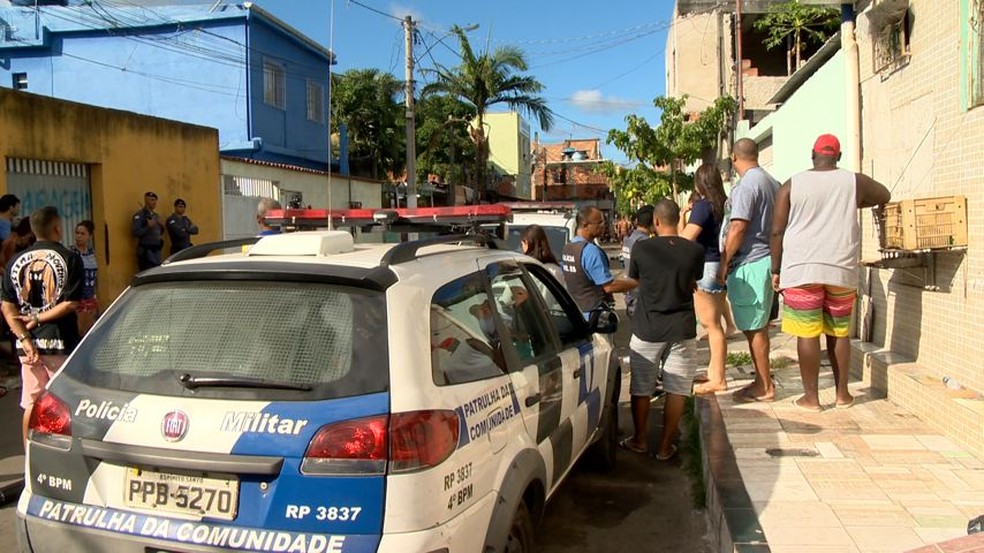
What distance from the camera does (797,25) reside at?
18.6 metres

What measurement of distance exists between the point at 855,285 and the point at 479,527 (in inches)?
136

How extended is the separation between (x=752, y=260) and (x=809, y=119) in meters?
4.19

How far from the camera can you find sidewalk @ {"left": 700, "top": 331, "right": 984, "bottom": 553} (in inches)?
137

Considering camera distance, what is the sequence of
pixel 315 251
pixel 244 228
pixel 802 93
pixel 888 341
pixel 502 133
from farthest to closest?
pixel 502 133, pixel 244 228, pixel 802 93, pixel 888 341, pixel 315 251

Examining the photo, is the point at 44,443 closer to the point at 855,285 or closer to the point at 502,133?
the point at 855,285

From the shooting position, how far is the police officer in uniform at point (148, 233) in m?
11.2

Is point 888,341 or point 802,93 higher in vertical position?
point 802,93

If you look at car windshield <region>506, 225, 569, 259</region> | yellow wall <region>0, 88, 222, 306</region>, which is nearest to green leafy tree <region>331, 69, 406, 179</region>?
yellow wall <region>0, 88, 222, 306</region>

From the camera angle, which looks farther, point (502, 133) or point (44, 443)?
point (502, 133)

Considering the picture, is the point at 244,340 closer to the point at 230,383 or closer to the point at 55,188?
the point at 230,383

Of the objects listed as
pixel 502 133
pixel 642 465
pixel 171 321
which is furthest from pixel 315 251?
pixel 502 133

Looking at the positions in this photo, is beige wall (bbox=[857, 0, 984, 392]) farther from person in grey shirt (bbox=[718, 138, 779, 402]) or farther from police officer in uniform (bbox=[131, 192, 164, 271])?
police officer in uniform (bbox=[131, 192, 164, 271])

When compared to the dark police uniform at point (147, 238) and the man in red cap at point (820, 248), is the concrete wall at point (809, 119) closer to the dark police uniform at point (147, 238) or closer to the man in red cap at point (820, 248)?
the man in red cap at point (820, 248)

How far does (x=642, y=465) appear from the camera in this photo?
5461mm
